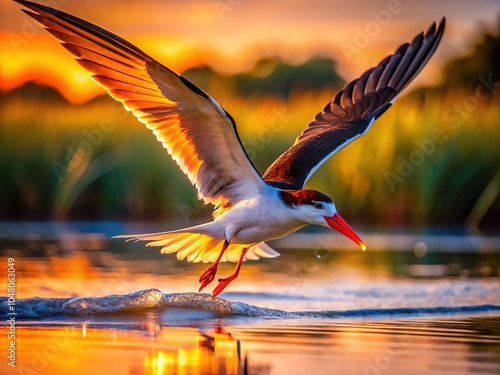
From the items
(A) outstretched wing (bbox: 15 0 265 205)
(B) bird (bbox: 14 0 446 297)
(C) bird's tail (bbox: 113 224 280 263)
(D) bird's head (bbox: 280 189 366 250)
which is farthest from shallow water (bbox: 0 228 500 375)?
(A) outstretched wing (bbox: 15 0 265 205)

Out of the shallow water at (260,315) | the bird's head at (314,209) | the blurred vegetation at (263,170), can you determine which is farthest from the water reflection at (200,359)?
the blurred vegetation at (263,170)

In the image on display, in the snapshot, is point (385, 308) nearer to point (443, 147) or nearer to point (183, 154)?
point (183, 154)

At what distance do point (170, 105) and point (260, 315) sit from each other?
2089 mm

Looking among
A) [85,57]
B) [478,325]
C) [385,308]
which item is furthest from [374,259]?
[85,57]

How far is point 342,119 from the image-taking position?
13.1 meters

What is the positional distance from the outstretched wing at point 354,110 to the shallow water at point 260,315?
1.36 m

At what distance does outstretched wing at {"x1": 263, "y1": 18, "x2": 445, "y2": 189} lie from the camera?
11938 mm

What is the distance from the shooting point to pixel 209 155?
1091 centimetres

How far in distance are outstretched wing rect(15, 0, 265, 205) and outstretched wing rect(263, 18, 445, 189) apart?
818mm

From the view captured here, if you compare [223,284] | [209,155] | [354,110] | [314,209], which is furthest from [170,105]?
[354,110]

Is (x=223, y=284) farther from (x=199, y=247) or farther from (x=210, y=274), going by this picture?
(x=199, y=247)

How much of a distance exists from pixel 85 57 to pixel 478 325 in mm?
4086

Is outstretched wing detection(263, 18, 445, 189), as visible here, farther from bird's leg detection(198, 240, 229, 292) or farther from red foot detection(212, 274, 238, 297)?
red foot detection(212, 274, 238, 297)

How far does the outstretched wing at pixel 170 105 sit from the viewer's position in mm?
9891
